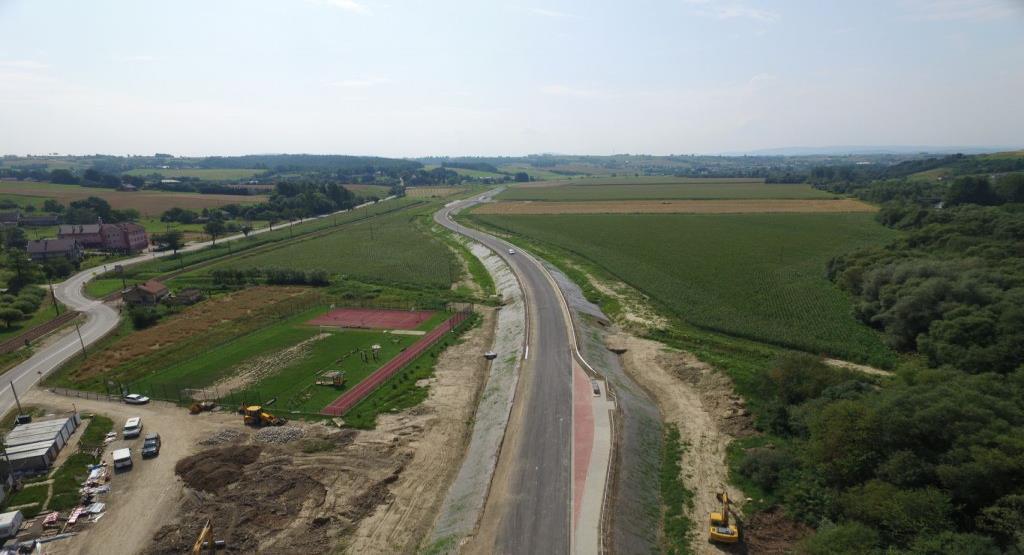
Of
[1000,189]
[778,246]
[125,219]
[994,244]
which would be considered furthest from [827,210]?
[125,219]

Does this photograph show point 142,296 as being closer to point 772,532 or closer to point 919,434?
point 772,532

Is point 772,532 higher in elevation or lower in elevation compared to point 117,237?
lower

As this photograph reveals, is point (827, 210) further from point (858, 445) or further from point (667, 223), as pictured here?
point (858, 445)

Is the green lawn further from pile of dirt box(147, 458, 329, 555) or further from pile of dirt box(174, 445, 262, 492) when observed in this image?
pile of dirt box(147, 458, 329, 555)

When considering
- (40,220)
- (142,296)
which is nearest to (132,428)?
(142,296)

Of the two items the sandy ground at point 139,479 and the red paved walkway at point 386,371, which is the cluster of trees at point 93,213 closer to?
the sandy ground at point 139,479

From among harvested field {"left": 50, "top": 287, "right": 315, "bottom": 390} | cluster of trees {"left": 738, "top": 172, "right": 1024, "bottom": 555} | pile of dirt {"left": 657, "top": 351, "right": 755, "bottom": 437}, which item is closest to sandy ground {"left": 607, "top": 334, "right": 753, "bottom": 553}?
pile of dirt {"left": 657, "top": 351, "right": 755, "bottom": 437}
